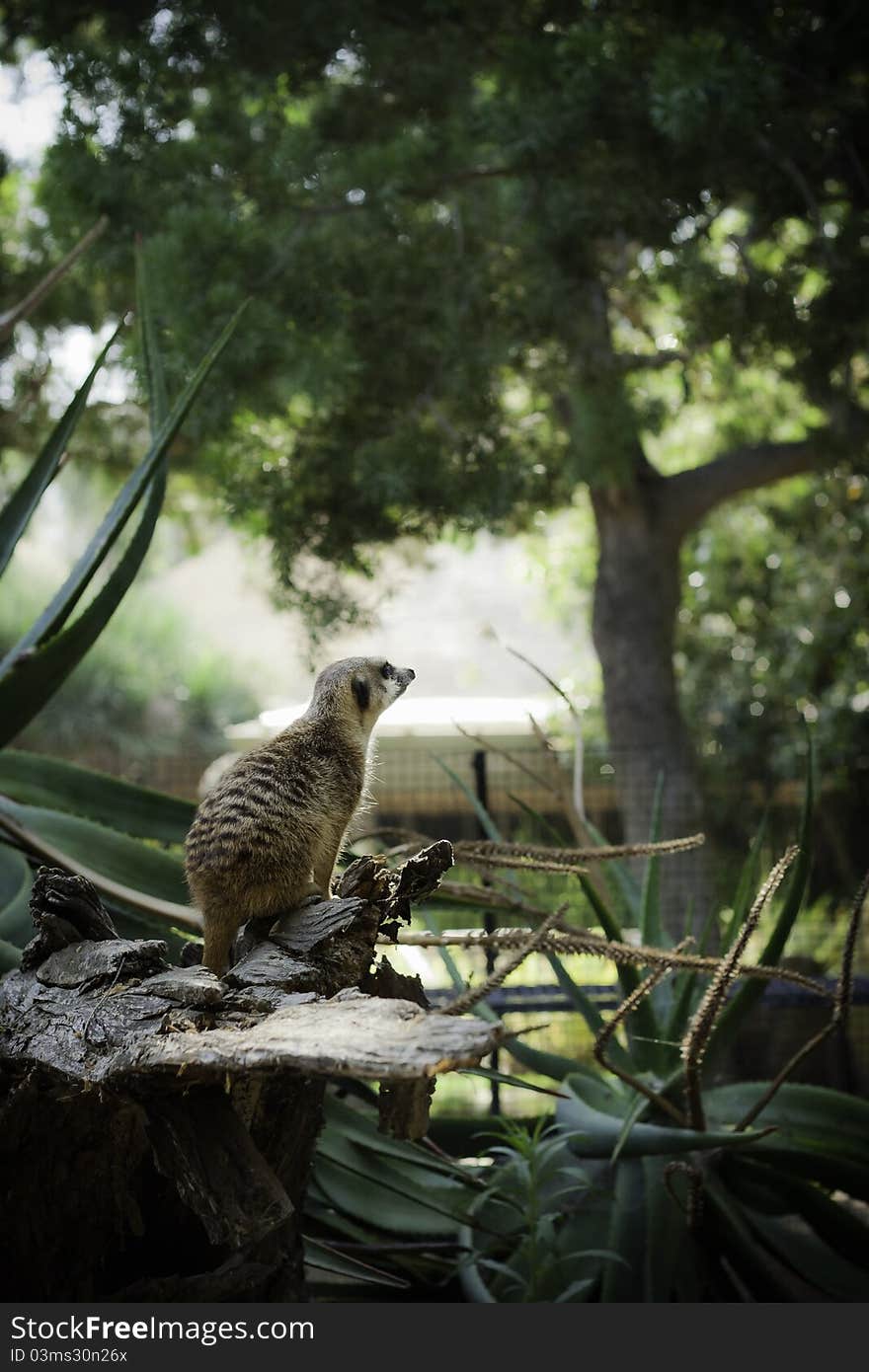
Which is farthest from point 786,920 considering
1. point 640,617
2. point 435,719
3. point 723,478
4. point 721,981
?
point 723,478

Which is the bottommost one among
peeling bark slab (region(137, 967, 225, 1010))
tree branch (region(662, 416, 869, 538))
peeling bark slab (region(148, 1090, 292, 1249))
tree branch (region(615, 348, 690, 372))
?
peeling bark slab (region(148, 1090, 292, 1249))

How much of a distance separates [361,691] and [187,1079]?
1.65 feet

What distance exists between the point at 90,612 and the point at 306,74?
2378 millimetres

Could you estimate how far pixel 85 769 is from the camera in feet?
5.00

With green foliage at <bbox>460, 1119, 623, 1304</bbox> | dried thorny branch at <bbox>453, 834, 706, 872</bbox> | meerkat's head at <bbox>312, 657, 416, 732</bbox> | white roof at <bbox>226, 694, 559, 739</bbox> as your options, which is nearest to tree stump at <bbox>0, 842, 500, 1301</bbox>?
dried thorny branch at <bbox>453, 834, 706, 872</bbox>

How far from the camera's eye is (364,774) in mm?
1163

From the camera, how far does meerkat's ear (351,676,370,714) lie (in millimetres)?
1179

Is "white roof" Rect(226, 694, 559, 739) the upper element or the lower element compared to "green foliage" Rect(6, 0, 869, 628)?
lower

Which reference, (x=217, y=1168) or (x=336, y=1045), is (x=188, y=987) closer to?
(x=217, y=1168)

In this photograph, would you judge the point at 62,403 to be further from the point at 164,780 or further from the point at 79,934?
the point at 79,934

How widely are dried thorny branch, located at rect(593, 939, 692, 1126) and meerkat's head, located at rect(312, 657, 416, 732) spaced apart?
1.14 feet

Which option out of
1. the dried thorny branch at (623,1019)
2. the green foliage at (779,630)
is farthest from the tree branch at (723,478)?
the dried thorny branch at (623,1019)

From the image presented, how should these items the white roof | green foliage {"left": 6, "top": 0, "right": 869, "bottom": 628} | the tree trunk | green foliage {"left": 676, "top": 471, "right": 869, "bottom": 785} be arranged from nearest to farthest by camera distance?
green foliage {"left": 6, "top": 0, "right": 869, "bottom": 628}, the white roof, the tree trunk, green foliage {"left": 676, "top": 471, "right": 869, "bottom": 785}

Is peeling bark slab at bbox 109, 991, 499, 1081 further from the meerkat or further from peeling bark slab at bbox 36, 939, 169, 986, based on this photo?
the meerkat
